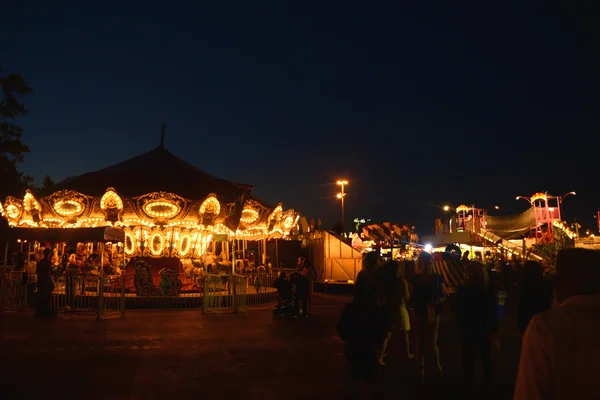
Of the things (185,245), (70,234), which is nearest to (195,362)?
(70,234)

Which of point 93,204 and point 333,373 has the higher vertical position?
point 93,204

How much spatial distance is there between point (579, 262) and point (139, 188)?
1747cm

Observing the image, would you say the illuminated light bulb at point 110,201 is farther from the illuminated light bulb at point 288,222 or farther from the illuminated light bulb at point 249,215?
the illuminated light bulb at point 288,222

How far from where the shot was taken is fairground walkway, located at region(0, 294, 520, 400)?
6188 mm

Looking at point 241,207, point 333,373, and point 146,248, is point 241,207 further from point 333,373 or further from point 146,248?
point 333,373

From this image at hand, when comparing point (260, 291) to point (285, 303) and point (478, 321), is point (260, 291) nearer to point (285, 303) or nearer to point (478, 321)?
point (285, 303)

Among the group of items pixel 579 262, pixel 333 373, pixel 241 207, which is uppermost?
pixel 241 207

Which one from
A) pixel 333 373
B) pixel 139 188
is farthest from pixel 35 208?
pixel 333 373

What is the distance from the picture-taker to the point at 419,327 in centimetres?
720

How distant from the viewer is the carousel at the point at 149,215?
1653 cm

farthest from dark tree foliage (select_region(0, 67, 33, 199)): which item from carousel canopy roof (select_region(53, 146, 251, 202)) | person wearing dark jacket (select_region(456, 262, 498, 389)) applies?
person wearing dark jacket (select_region(456, 262, 498, 389))

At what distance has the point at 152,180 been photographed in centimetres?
1875

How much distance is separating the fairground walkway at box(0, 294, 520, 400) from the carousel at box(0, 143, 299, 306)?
4434 millimetres

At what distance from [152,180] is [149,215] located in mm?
2450
